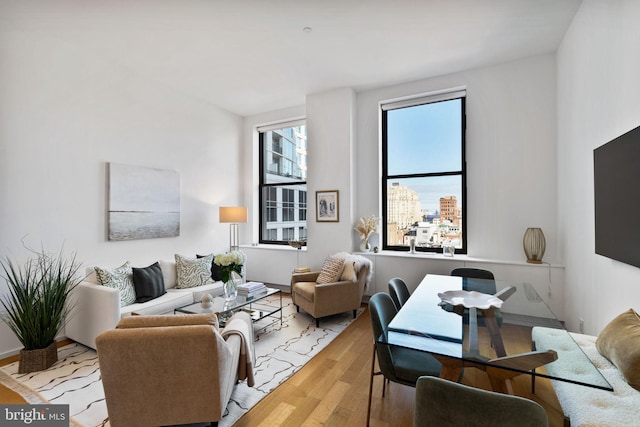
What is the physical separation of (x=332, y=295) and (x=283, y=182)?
2.72 metres

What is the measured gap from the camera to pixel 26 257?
288cm

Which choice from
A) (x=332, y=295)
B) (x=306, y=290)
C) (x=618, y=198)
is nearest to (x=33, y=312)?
(x=306, y=290)

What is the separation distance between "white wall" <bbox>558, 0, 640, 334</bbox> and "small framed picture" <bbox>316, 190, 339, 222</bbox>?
2.83 metres

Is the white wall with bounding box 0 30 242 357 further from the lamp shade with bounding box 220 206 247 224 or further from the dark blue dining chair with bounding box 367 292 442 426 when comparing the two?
the dark blue dining chair with bounding box 367 292 442 426

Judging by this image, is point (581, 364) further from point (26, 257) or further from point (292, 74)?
point (26, 257)

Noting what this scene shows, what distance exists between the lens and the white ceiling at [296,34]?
2670 millimetres

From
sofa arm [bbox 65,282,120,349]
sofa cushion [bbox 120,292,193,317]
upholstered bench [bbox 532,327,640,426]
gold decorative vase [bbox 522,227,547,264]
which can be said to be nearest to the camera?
upholstered bench [bbox 532,327,640,426]

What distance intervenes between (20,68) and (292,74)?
2864 millimetres

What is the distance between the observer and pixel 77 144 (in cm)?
329

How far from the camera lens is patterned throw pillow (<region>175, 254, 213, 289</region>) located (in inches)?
152

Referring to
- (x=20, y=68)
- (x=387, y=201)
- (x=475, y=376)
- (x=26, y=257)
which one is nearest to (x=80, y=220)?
(x=26, y=257)

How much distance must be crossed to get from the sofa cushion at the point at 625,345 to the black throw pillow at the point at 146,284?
3.99 metres

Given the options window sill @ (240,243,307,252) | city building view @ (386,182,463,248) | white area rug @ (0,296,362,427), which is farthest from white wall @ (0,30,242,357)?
city building view @ (386,182,463,248)

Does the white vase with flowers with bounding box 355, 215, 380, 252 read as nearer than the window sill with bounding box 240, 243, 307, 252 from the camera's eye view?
Yes
